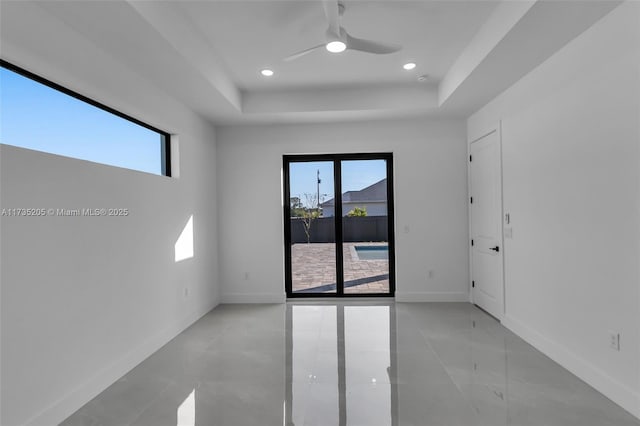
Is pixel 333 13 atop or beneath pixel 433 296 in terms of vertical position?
atop

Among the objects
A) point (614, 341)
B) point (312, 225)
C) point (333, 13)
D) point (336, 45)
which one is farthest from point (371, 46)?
point (312, 225)

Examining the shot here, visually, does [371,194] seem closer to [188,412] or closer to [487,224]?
[487,224]

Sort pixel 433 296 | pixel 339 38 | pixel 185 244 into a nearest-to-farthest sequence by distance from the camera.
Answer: pixel 339 38, pixel 185 244, pixel 433 296

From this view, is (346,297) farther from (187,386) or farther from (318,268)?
(187,386)

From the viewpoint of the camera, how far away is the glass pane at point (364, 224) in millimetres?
5191

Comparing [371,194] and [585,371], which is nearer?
[585,371]

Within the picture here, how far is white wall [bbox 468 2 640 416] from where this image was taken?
217 centimetres

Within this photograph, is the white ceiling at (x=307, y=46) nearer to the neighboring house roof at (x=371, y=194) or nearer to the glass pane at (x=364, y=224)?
the glass pane at (x=364, y=224)

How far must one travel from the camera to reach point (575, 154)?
8.73ft

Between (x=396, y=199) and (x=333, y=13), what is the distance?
9.91 ft

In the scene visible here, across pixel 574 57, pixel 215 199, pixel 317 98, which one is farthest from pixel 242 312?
pixel 574 57

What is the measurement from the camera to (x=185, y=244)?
4.00 metres

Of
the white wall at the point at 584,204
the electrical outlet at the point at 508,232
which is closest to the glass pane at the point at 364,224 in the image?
the electrical outlet at the point at 508,232

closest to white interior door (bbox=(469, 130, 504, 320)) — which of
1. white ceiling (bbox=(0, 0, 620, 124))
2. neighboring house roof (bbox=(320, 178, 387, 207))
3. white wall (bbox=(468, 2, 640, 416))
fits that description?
white wall (bbox=(468, 2, 640, 416))
